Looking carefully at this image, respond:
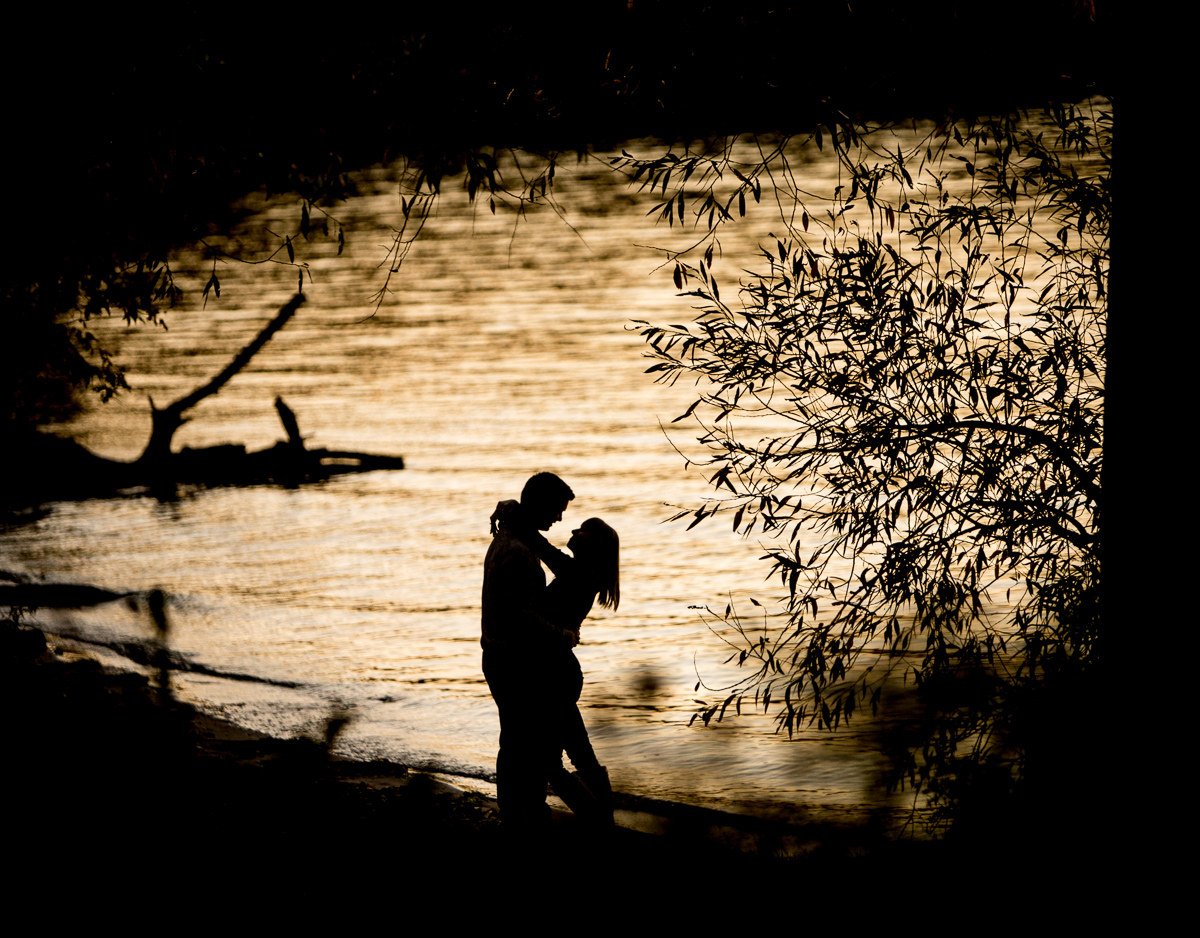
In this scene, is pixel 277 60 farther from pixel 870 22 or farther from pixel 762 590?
pixel 762 590

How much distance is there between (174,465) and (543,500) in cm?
2448

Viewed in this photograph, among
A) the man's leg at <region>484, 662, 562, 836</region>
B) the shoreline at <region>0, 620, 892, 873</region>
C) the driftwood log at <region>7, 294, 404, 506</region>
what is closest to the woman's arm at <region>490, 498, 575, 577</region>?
the man's leg at <region>484, 662, 562, 836</region>

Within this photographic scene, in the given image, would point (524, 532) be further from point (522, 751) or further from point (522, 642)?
point (522, 751)

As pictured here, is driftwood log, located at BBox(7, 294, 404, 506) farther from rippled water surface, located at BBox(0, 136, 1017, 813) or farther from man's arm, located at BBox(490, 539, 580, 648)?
man's arm, located at BBox(490, 539, 580, 648)

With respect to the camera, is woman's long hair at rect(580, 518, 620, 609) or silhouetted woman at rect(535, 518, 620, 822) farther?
woman's long hair at rect(580, 518, 620, 609)

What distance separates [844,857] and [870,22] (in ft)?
14.6

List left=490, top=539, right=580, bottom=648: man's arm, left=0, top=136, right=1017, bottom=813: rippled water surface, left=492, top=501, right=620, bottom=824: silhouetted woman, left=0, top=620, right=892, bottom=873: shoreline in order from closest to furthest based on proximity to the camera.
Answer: left=490, top=539, right=580, bottom=648: man's arm, left=492, top=501, right=620, bottom=824: silhouetted woman, left=0, top=620, right=892, bottom=873: shoreline, left=0, top=136, right=1017, bottom=813: rippled water surface

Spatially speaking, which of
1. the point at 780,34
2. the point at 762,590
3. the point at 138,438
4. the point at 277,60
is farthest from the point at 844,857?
the point at 138,438

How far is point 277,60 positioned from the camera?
6.30 meters

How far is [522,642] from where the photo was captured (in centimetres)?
488

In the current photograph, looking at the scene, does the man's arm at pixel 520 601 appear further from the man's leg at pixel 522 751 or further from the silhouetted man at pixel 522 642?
the man's leg at pixel 522 751

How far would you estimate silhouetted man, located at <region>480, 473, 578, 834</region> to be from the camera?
16.0ft

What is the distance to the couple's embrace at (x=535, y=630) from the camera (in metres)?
4.88

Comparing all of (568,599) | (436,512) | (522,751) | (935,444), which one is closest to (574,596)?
(568,599)
